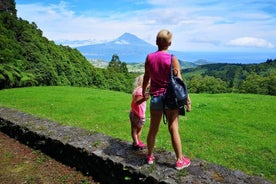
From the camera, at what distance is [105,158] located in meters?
6.12

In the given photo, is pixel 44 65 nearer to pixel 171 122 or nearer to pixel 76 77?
pixel 76 77

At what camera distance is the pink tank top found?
4945mm

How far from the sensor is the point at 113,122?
1238 centimetres

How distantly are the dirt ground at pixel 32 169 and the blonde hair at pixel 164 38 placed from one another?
11.6 ft

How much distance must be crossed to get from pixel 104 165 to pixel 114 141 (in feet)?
3.23

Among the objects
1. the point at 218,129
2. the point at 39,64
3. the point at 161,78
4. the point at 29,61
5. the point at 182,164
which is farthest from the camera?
the point at 39,64

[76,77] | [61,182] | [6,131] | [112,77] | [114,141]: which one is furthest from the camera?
[112,77]

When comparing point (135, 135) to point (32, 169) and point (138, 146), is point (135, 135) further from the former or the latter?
point (32, 169)

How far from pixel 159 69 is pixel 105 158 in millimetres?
2389

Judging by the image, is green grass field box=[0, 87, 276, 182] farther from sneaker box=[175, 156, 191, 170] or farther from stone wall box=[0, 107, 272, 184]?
sneaker box=[175, 156, 191, 170]

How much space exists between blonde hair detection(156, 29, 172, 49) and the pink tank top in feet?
0.51

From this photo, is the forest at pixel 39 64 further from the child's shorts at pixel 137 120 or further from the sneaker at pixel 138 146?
the sneaker at pixel 138 146

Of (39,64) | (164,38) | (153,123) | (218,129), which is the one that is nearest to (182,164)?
(153,123)

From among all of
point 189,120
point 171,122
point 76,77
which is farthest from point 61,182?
point 76,77
